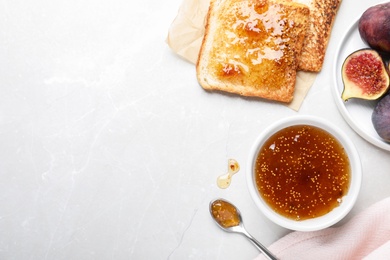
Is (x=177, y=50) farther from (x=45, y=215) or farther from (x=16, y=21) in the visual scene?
(x=45, y=215)

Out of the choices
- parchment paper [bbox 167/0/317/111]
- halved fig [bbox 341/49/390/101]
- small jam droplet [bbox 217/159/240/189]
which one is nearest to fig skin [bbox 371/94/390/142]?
halved fig [bbox 341/49/390/101]

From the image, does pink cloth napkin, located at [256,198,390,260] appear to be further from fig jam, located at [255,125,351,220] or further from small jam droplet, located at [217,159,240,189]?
small jam droplet, located at [217,159,240,189]

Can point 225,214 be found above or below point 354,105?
below

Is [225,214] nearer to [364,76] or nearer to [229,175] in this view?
[229,175]

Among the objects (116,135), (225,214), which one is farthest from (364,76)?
(116,135)

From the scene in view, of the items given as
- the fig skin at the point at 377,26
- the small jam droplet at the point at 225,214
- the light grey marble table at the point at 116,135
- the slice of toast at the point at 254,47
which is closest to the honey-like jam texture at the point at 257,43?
the slice of toast at the point at 254,47

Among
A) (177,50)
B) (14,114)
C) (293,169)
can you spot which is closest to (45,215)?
(14,114)
